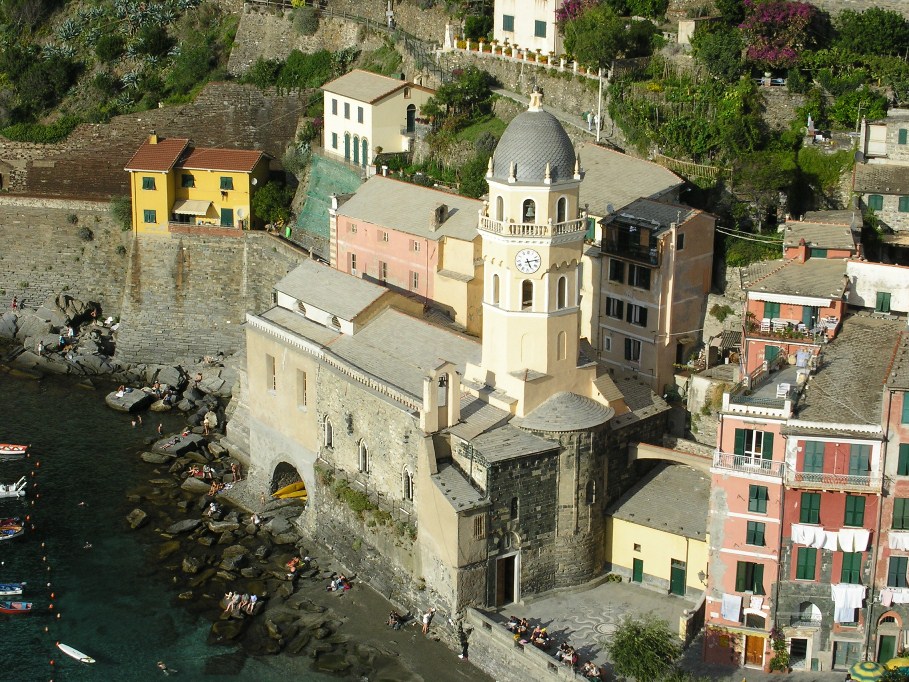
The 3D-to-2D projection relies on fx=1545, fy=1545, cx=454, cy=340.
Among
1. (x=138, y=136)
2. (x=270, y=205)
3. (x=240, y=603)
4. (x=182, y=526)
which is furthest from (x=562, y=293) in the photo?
(x=138, y=136)

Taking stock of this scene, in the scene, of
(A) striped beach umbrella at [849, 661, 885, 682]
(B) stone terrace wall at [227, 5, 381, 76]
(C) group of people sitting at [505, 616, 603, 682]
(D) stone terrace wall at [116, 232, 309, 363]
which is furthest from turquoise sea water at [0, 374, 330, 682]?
(B) stone terrace wall at [227, 5, 381, 76]

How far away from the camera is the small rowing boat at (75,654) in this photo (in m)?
60.0

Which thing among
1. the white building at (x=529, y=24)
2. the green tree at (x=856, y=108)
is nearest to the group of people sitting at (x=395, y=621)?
the green tree at (x=856, y=108)

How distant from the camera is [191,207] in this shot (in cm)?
9256

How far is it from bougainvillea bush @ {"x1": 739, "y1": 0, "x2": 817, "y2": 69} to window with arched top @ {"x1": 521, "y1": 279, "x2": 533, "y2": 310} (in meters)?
28.1

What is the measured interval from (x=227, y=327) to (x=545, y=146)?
1433 inches

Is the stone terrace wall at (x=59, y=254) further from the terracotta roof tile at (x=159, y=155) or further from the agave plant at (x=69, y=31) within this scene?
the agave plant at (x=69, y=31)

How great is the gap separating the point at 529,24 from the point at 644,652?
48.3m

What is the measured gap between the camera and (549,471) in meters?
59.6

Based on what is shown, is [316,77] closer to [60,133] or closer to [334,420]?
[60,133]

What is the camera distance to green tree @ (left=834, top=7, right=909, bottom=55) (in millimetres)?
81438

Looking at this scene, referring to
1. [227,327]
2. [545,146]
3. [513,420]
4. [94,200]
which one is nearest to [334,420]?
[513,420]

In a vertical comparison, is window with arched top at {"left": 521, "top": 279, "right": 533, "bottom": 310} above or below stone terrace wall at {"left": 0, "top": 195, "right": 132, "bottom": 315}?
above

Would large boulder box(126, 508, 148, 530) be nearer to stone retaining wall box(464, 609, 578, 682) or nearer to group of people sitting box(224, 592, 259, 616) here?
group of people sitting box(224, 592, 259, 616)
